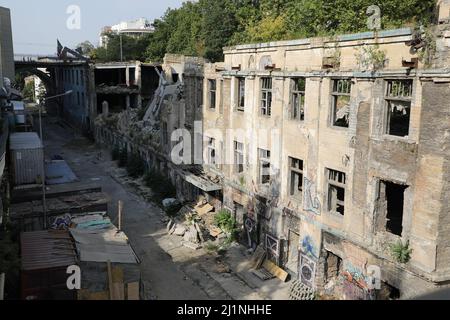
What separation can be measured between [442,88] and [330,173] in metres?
6.04

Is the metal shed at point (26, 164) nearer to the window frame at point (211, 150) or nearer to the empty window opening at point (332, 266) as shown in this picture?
the window frame at point (211, 150)

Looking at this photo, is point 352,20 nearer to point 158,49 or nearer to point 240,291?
point 240,291

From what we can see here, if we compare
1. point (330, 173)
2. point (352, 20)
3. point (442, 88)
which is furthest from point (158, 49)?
point (442, 88)

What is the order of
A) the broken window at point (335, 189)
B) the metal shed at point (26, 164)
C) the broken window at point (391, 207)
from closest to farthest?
the broken window at point (391, 207) → the broken window at point (335, 189) → the metal shed at point (26, 164)

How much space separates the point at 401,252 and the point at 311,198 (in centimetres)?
496

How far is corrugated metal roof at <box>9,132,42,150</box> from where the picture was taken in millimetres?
28984

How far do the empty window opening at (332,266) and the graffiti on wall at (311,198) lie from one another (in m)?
1.90

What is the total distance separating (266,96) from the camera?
2227 cm

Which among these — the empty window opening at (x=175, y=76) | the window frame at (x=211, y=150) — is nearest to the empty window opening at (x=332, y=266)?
the window frame at (x=211, y=150)

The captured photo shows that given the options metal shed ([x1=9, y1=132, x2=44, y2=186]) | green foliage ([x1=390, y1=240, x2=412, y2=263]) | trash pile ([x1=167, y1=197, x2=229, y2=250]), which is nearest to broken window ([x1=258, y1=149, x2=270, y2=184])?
trash pile ([x1=167, y1=197, x2=229, y2=250])

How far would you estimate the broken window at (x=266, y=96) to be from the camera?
2203 centimetres

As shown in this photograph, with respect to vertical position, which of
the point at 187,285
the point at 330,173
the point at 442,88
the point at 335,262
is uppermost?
the point at 442,88

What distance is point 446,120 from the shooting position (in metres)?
13.5

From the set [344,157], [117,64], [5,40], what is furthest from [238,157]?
[117,64]
